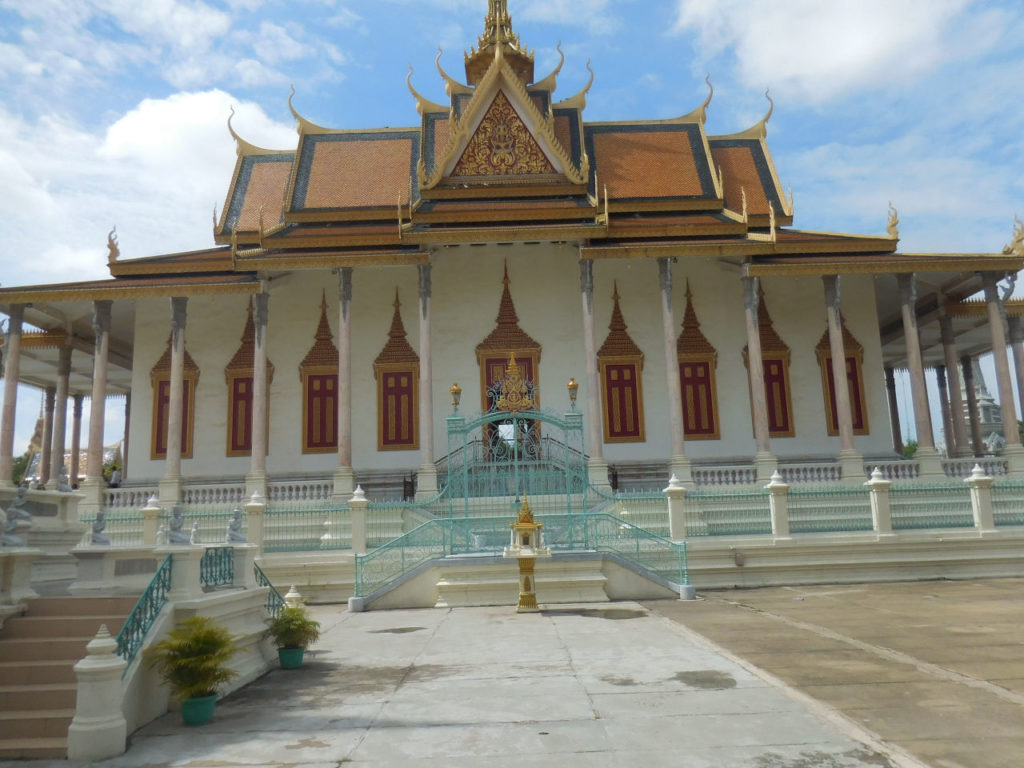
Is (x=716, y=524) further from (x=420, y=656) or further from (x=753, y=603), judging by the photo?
(x=420, y=656)

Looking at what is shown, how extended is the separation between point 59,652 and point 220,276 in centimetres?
1351

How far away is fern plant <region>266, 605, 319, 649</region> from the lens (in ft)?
23.3

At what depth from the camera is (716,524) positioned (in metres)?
13.6

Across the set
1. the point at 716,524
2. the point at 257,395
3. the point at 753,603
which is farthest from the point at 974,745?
the point at 257,395

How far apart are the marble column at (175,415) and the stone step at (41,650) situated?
1092 cm

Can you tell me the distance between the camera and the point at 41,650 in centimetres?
551

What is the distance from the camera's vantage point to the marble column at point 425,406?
16.2m

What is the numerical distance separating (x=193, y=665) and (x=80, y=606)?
1.40 meters

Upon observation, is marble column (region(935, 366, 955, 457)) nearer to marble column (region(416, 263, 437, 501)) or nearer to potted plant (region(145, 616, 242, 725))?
marble column (region(416, 263, 437, 501))

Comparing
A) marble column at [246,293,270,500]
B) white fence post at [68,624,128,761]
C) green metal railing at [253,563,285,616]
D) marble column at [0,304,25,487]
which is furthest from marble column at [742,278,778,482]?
marble column at [0,304,25,487]

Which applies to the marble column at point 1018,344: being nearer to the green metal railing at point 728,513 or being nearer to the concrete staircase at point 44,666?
the green metal railing at point 728,513

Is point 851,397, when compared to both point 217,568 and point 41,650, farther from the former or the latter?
point 41,650

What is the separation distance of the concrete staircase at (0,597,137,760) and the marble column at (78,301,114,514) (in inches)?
415

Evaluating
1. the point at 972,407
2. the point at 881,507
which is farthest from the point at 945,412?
the point at 881,507
